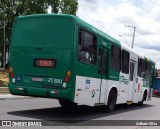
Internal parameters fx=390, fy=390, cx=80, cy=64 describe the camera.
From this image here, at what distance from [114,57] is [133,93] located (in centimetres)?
450

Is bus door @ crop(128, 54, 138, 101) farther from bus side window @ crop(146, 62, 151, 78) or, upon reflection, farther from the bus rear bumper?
the bus rear bumper

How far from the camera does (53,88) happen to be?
1242 cm

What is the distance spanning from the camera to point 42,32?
12914 mm

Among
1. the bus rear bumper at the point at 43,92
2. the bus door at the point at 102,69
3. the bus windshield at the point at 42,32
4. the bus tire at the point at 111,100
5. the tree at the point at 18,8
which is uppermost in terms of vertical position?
the tree at the point at 18,8

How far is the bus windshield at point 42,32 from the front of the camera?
41.2ft

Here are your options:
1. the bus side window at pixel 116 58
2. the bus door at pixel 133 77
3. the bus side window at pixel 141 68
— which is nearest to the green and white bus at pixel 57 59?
the bus side window at pixel 116 58

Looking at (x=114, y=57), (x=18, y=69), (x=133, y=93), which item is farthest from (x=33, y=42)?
(x=133, y=93)

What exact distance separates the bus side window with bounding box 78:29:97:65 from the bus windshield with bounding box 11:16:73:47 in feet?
1.74

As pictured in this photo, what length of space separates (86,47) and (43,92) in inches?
83.8

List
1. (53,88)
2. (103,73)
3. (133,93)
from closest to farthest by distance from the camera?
(53,88) < (103,73) < (133,93)

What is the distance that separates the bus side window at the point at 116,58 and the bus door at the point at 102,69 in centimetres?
78

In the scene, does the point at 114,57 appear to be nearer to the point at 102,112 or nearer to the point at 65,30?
the point at 102,112

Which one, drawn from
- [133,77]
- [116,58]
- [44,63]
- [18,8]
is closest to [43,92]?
[44,63]

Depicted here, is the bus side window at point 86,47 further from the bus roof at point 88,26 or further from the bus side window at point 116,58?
the bus side window at point 116,58
